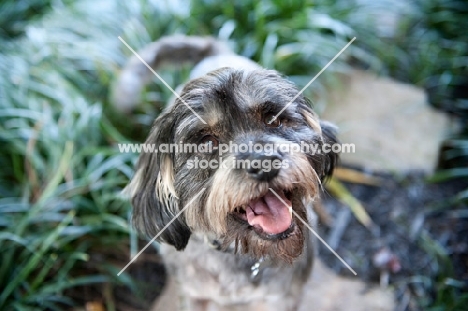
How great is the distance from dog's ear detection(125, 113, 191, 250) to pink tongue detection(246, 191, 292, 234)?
13.7 inches

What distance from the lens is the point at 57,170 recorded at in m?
3.21

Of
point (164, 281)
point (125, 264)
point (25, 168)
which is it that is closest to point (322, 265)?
point (164, 281)

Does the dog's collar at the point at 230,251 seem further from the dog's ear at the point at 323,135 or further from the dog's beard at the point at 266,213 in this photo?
the dog's ear at the point at 323,135

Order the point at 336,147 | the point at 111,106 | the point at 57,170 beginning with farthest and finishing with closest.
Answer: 1. the point at 111,106
2. the point at 57,170
3. the point at 336,147

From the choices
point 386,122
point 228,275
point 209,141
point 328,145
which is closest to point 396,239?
point 386,122

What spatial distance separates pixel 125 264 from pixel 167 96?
136 cm

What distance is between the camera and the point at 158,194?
7.03ft

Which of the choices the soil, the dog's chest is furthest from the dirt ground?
the dog's chest

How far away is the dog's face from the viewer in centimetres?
182

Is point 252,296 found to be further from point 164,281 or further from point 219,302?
point 164,281

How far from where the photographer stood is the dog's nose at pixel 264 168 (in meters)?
1.73

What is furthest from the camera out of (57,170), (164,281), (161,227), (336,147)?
(57,170)

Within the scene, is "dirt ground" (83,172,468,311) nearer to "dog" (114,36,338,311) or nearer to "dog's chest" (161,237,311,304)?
"dog's chest" (161,237,311,304)

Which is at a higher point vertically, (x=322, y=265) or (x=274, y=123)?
(x=274, y=123)
